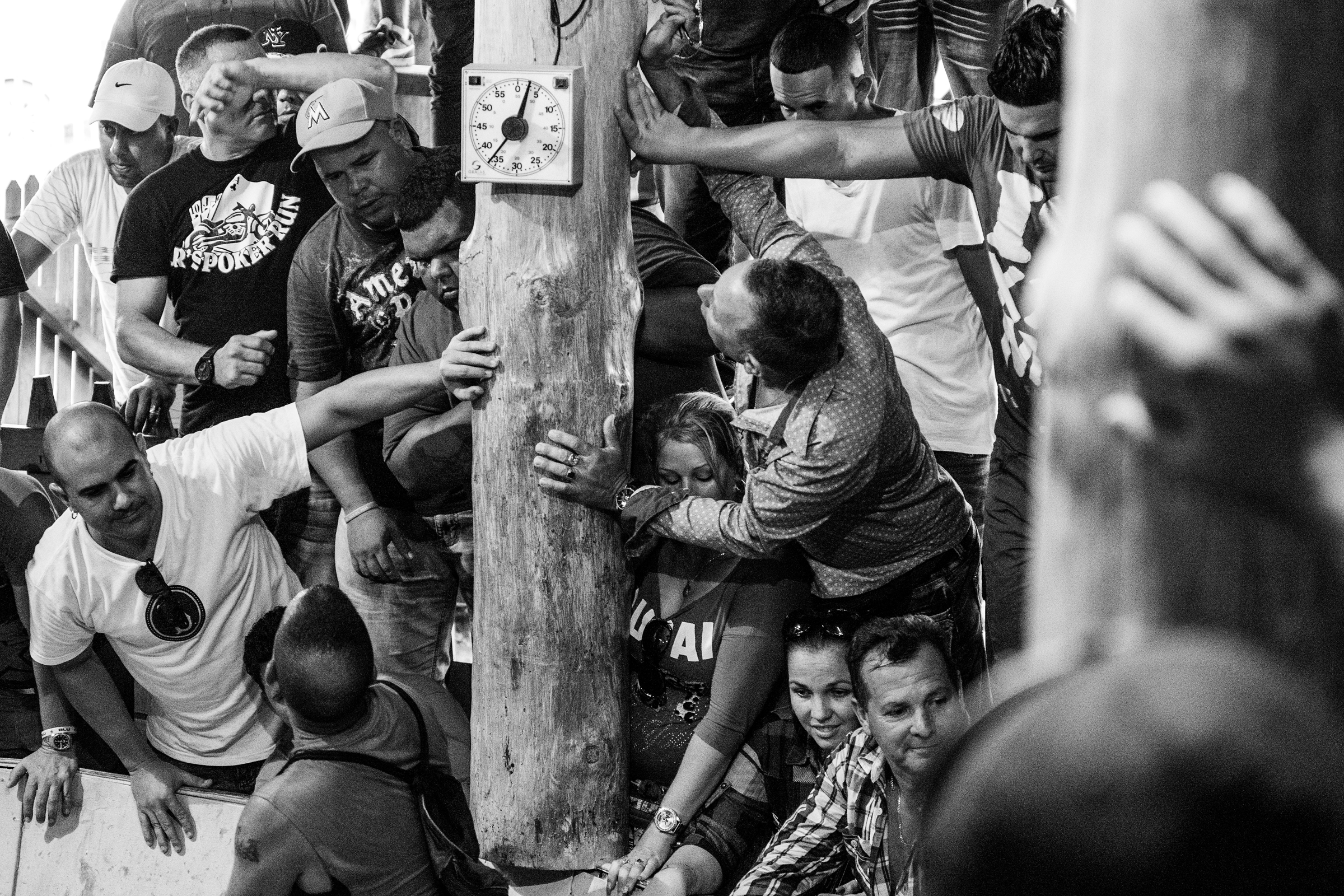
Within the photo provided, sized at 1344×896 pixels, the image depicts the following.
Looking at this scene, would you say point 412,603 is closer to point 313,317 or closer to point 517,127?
point 313,317

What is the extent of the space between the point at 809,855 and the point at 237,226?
7.30 feet

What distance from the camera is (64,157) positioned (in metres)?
4.72

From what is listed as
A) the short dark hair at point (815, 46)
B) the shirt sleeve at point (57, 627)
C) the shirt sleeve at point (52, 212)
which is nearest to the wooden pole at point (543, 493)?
the short dark hair at point (815, 46)

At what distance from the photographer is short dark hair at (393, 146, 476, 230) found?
3.21 metres

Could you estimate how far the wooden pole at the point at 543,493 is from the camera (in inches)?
115

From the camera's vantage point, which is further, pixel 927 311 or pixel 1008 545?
pixel 927 311

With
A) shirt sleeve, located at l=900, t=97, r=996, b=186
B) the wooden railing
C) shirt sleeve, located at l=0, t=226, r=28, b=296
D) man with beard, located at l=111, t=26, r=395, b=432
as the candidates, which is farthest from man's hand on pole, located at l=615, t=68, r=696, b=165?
the wooden railing

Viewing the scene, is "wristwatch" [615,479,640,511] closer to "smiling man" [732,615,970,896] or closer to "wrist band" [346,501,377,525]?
"smiling man" [732,615,970,896]

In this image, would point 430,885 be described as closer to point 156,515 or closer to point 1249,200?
point 156,515

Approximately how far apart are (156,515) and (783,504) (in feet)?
5.60

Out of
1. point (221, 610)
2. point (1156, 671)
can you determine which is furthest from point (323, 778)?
point (1156, 671)

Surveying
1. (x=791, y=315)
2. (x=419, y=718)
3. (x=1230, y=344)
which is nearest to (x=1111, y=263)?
(x=1230, y=344)

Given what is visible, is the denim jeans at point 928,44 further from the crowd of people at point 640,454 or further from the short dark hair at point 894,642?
the short dark hair at point 894,642

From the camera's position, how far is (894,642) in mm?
2770
